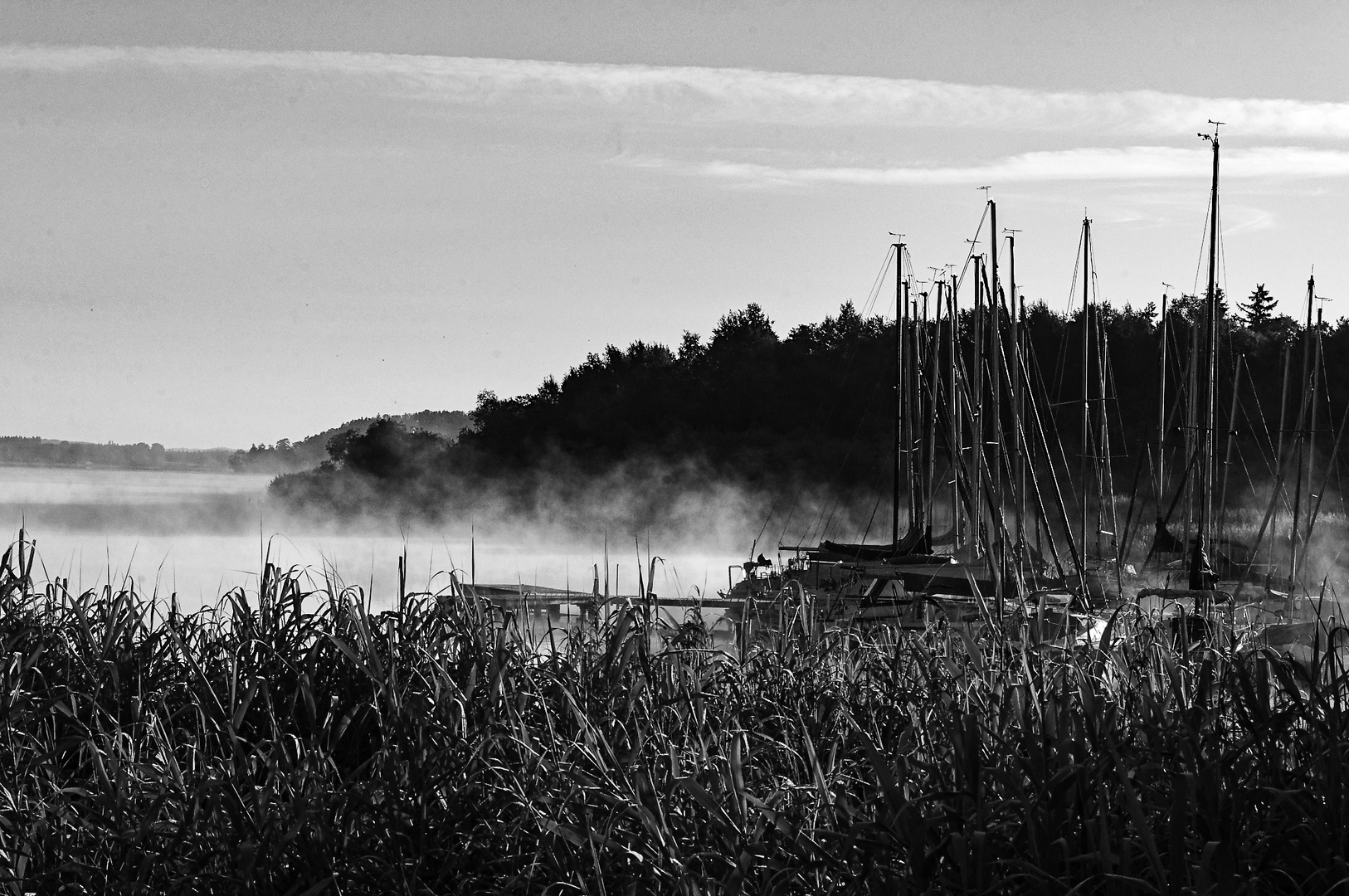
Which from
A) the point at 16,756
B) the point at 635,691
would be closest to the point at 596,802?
the point at 635,691

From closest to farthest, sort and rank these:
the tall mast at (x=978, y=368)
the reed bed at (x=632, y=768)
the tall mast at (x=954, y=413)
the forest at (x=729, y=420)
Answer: the reed bed at (x=632, y=768), the tall mast at (x=978, y=368), the tall mast at (x=954, y=413), the forest at (x=729, y=420)

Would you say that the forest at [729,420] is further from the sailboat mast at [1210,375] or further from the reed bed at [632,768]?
the reed bed at [632,768]

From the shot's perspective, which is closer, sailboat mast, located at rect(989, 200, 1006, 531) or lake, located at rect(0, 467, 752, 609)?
sailboat mast, located at rect(989, 200, 1006, 531)

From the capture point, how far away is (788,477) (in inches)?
2151

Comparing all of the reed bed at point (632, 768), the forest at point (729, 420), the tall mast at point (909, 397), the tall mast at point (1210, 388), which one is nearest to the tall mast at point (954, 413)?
the tall mast at point (909, 397)

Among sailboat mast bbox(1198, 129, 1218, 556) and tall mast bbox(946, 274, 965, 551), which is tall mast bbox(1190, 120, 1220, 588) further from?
tall mast bbox(946, 274, 965, 551)

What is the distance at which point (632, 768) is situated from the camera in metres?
4.86

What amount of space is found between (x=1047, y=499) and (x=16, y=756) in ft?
145

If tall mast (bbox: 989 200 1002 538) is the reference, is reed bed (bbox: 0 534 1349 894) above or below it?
below

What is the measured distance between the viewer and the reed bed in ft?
13.8

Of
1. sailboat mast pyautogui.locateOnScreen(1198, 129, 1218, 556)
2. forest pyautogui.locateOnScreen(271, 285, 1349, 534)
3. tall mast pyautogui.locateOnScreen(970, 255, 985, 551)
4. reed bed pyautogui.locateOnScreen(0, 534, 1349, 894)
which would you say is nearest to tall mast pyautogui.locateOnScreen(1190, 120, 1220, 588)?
sailboat mast pyautogui.locateOnScreen(1198, 129, 1218, 556)

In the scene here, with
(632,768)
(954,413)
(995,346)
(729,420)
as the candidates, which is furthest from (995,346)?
(729,420)

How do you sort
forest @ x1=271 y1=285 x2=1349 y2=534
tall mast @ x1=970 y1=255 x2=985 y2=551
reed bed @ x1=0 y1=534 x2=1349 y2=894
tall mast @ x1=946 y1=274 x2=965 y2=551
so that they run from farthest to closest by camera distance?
forest @ x1=271 y1=285 x2=1349 y2=534
tall mast @ x1=946 y1=274 x2=965 y2=551
tall mast @ x1=970 y1=255 x2=985 y2=551
reed bed @ x1=0 y1=534 x2=1349 y2=894

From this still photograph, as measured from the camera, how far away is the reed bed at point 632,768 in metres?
4.21
